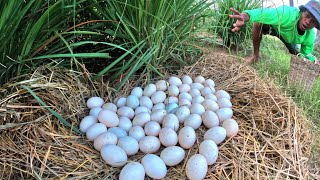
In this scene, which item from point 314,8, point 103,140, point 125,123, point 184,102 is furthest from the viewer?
point 314,8

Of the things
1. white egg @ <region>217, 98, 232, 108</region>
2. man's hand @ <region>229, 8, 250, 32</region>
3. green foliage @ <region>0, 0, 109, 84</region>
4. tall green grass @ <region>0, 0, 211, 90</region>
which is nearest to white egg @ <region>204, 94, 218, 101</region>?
white egg @ <region>217, 98, 232, 108</region>

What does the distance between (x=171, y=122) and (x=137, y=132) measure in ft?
0.40

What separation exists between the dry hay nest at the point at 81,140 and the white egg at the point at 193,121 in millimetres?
35

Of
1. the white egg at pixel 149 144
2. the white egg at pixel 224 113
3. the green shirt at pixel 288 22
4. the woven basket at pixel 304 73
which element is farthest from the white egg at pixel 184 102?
the green shirt at pixel 288 22

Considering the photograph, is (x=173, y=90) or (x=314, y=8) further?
(x=314, y=8)

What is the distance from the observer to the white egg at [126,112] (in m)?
1.17

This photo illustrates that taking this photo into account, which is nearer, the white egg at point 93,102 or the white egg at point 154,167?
the white egg at point 154,167

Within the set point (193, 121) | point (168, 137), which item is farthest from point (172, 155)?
point (193, 121)

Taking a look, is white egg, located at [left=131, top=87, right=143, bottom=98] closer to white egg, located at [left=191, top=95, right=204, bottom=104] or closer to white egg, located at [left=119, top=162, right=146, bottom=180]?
white egg, located at [left=191, top=95, right=204, bottom=104]

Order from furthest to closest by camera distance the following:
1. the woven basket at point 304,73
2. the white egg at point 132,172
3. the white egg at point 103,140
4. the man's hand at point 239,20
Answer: the man's hand at point 239,20 < the woven basket at point 304,73 < the white egg at point 103,140 < the white egg at point 132,172

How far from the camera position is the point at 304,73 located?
6.20 feet

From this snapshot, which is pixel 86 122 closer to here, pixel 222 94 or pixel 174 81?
pixel 174 81

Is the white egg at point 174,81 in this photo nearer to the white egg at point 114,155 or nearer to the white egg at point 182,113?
the white egg at point 182,113

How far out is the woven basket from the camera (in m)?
1.88
